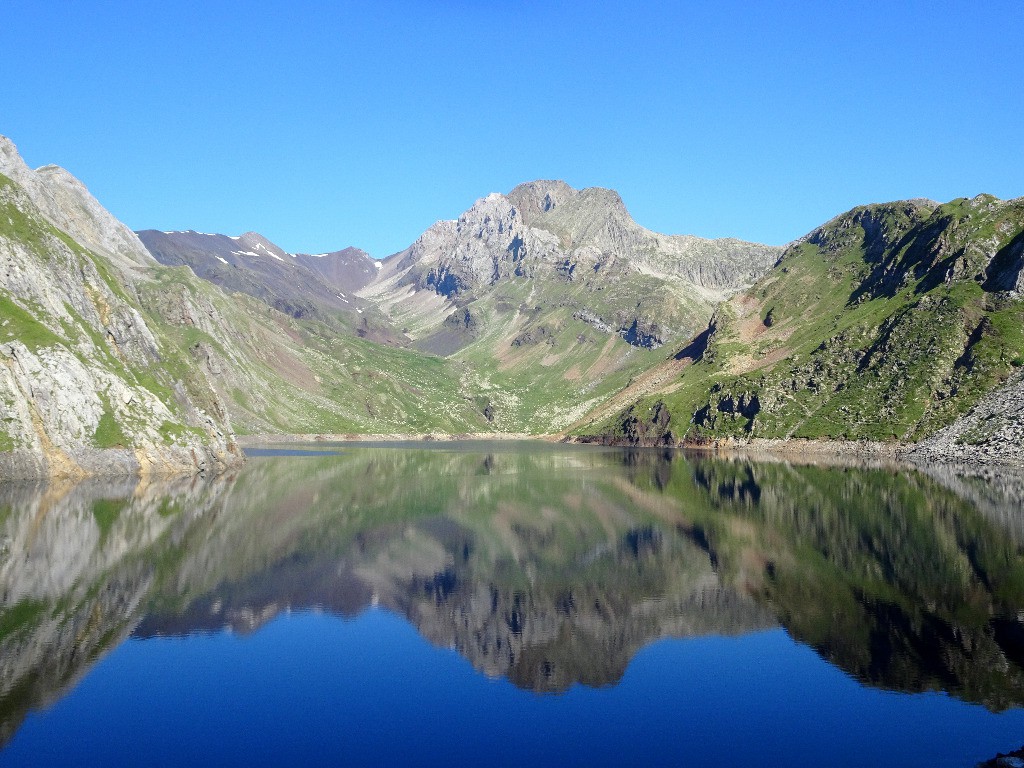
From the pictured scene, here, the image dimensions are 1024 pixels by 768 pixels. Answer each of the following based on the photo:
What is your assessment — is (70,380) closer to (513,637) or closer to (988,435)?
(513,637)

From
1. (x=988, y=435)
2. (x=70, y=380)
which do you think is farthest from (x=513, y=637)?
(x=988, y=435)

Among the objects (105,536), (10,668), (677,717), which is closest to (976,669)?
(677,717)

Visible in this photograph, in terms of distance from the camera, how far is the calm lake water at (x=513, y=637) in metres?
39.2

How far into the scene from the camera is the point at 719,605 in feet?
214

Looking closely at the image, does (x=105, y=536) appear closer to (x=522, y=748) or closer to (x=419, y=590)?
(x=419, y=590)

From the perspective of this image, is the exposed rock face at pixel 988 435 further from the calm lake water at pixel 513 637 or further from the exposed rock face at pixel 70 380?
the exposed rock face at pixel 70 380

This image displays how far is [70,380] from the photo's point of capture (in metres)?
145

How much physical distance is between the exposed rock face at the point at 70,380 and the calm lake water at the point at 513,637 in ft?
108

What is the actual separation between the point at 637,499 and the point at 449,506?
105 feet

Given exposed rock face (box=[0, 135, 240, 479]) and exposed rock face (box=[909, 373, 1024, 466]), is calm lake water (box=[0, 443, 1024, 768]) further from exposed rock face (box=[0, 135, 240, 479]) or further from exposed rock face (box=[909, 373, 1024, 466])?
exposed rock face (box=[909, 373, 1024, 466])

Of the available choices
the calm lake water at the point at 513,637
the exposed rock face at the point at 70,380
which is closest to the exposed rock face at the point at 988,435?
the calm lake water at the point at 513,637

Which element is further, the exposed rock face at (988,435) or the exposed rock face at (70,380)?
the exposed rock face at (988,435)

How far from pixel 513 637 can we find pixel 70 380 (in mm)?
120103

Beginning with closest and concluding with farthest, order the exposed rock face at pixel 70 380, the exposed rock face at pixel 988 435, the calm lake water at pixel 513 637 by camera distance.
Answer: the calm lake water at pixel 513 637 → the exposed rock face at pixel 70 380 → the exposed rock face at pixel 988 435
